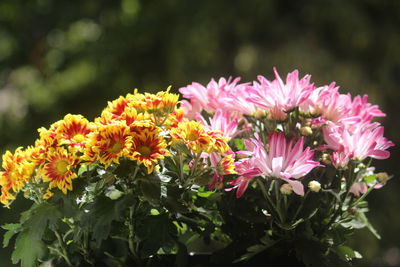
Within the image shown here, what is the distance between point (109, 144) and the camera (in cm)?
77

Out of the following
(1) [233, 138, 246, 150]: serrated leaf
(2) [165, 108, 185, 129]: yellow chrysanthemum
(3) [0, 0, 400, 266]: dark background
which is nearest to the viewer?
(2) [165, 108, 185, 129]: yellow chrysanthemum

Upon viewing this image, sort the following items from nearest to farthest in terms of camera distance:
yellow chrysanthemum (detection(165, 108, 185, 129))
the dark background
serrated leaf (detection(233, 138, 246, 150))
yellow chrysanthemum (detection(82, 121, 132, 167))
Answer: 1. yellow chrysanthemum (detection(82, 121, 132, 167))
2. yellow chrysanthemum (detection(165, 108, 185, 129))
3. serrated leaf (detection(233, 138, 246, 150))
4. the dark background

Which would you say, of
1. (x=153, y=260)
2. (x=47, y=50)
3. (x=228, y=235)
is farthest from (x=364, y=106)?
(x=47, y=50)

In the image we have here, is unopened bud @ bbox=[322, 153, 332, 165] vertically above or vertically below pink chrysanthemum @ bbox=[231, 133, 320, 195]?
above

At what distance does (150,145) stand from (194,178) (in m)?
0.09

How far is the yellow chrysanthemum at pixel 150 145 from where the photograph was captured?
77 cm

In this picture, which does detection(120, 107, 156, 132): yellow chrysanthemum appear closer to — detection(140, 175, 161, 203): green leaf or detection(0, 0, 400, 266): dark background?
detection(140, 175, 161, 203): green leaf

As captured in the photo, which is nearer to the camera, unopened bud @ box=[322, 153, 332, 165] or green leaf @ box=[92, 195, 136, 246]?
green leaf @ box=[92, 195, 136, 246]

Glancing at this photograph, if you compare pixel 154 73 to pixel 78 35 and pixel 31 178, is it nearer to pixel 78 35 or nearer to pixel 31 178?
pixel 78 35

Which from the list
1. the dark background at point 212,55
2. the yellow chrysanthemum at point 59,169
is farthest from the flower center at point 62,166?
the dark background at point 212,55

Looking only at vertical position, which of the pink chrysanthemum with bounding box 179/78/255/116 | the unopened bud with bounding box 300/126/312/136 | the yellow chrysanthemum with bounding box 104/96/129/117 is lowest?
the unopened bud with bounding box 300/126/312/136

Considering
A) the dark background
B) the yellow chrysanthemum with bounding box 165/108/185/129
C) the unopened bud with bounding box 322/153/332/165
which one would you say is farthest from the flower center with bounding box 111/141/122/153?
the dark background

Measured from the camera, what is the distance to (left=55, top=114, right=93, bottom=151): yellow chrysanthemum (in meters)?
0.81

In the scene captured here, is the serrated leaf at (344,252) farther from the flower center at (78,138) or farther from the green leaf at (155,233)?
the flower center at (78,138)
